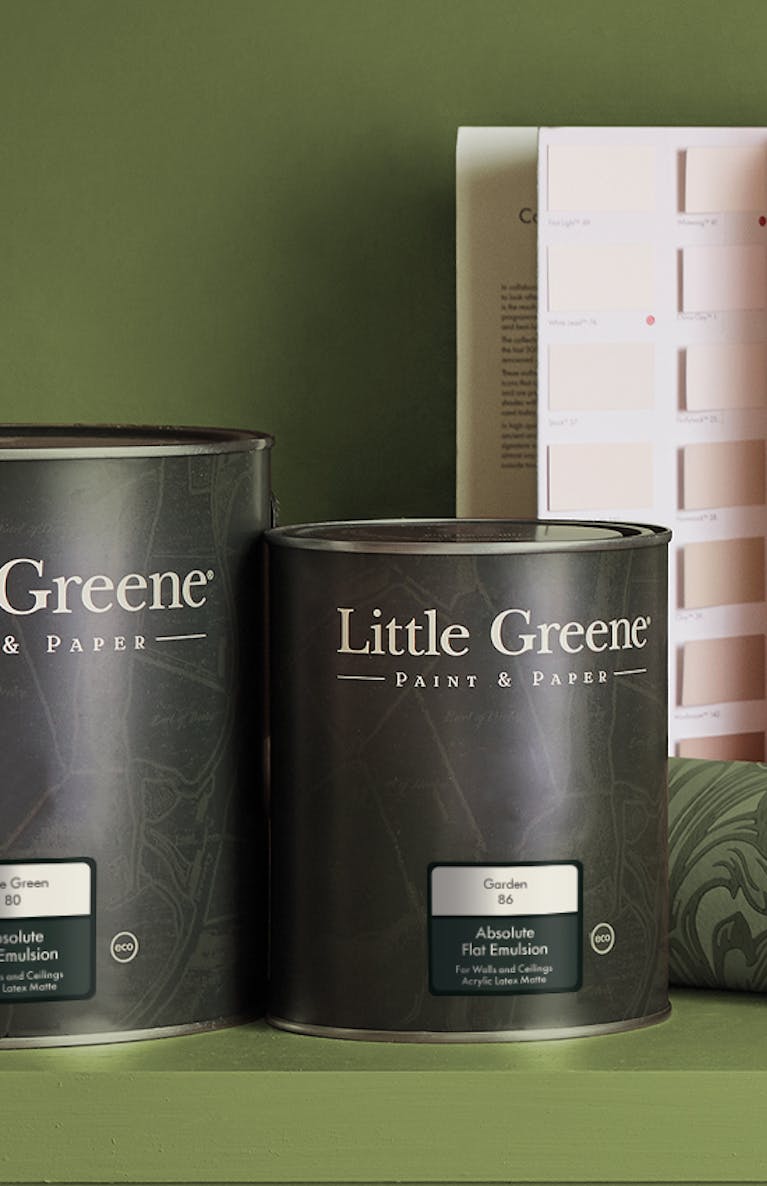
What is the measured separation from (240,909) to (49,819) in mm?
96

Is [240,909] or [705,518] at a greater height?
[705,518]

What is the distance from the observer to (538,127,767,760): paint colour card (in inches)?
36.0

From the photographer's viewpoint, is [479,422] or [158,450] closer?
[158,450]

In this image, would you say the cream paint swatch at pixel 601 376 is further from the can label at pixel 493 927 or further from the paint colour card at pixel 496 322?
the can label at pixel 493 927

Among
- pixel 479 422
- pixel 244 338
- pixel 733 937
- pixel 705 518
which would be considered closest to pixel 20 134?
pixel 244 338

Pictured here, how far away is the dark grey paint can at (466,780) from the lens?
0.72 m

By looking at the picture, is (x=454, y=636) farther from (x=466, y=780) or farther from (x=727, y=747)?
(x=727, y=747)

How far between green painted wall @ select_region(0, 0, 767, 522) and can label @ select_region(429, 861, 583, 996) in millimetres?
355

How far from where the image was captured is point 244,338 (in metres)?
1.00

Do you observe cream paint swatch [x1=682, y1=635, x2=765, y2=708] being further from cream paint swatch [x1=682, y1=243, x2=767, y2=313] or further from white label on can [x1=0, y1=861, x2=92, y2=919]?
white label on can [x1=0, y1=861, x2=92, y2=919]

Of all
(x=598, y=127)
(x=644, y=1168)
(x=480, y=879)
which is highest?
(x=598, y=127)

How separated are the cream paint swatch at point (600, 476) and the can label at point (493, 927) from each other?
0.81 feet

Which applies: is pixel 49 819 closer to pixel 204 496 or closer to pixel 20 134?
pixel 204 496

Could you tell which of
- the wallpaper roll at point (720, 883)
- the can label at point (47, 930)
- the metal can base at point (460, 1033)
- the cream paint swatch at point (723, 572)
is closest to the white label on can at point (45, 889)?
the can label at point (47, 930)
